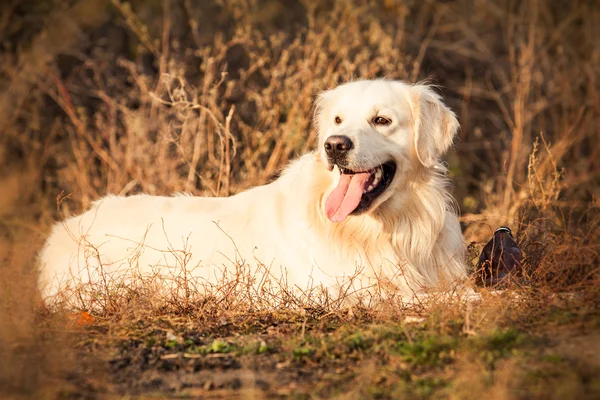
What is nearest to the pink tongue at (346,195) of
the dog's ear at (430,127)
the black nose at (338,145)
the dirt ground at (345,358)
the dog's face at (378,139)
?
the dog's face at (378,139)

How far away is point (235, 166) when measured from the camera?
7.48 metres

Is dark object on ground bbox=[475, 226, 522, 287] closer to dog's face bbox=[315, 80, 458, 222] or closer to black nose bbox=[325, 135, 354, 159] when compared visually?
dog's face bbox=[315, 80, 458, 222]

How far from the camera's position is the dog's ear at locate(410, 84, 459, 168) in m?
4.58

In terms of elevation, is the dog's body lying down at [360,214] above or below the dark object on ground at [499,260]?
above

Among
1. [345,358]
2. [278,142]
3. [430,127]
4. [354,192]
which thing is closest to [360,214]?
[354,192]

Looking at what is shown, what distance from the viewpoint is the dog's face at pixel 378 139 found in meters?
4.34

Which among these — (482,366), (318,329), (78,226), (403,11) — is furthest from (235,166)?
(482,366)

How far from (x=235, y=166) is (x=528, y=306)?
4165mm

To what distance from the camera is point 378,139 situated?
446 centimetres

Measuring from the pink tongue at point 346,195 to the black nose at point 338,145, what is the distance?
194mm

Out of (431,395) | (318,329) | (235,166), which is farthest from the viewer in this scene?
(235,166)

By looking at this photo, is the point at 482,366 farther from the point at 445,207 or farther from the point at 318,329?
the point at 445,207

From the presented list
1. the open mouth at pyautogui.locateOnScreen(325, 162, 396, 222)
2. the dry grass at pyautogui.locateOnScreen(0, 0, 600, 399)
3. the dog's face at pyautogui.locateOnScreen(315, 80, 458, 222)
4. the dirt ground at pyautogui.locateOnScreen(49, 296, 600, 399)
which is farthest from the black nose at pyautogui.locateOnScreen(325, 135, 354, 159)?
the dirt ground at pyautogui.locateOnScreen(49, 296, 600, 399)

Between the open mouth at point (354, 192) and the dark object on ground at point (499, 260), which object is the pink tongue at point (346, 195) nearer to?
the open mouth at point (354, 192)
